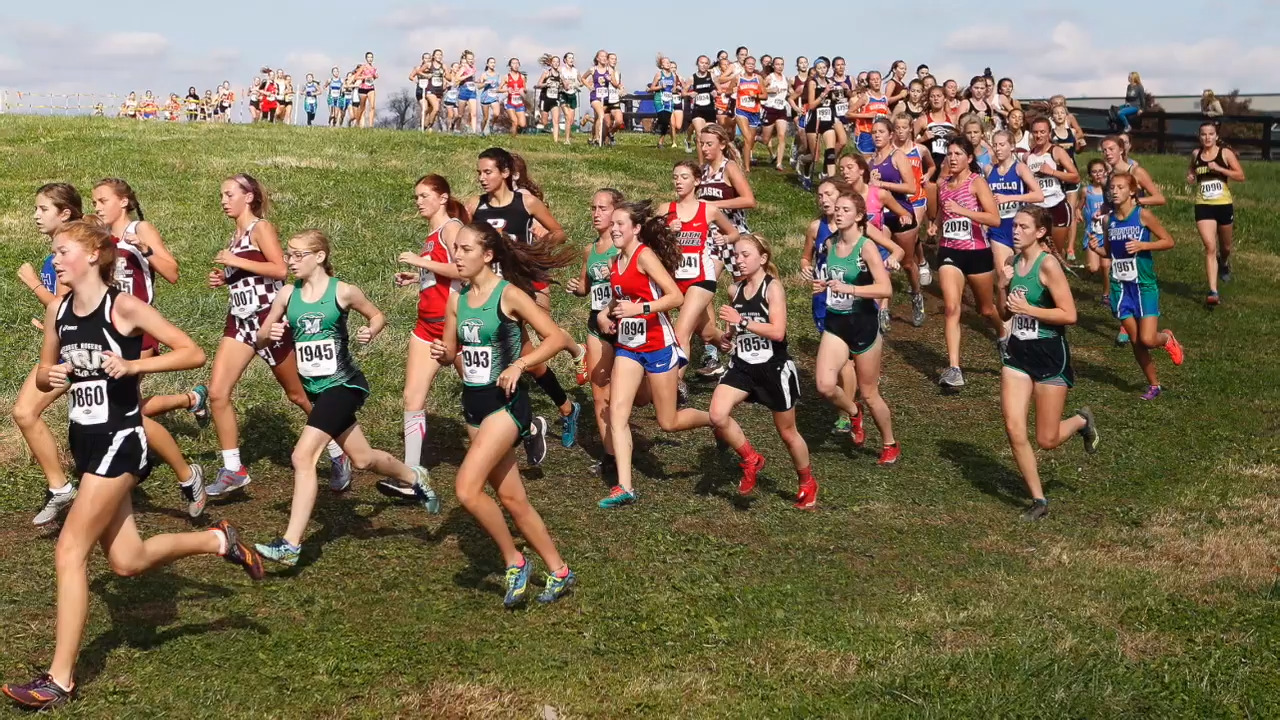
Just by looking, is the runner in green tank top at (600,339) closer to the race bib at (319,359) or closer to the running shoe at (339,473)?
the running shoe at (339,473)

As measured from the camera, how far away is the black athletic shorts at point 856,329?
31.1ft

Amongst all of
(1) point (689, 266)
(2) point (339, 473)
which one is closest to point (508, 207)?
(1) point (689, 266)

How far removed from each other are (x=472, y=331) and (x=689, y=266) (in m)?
3.63

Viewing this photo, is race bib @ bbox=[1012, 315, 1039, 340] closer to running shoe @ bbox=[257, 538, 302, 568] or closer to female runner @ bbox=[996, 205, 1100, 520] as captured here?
female runner @ bbox=[996, 205, 1100, 520]

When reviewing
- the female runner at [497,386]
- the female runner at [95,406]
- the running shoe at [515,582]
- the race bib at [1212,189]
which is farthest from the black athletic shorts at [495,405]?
the race bib at [1212,189]

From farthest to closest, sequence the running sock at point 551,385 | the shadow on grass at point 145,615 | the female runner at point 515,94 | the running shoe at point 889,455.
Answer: the female runner at point 515,94 → the running shoe at point 889,455 → the running sock at point 551,385 → the shadow on grass at point 145,615

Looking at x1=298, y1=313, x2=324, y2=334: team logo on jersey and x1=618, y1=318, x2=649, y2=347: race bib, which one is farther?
x1=618, y1=318, x2=649, y2=347: race bib

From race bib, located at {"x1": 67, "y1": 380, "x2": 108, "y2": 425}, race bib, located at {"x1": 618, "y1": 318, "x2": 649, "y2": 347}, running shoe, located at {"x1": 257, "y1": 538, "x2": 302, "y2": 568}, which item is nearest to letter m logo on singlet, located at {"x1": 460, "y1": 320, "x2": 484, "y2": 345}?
running shoe, located at {"x1": 257, "y1": 538, "x2": 302, "y2": 568}

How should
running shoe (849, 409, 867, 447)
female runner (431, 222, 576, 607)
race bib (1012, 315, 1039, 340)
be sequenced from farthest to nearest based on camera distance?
running shoe (849, 409, 867, 447) < race bib (1012, 315, 1039, 340) < female runner (431, 222, 576, 607)

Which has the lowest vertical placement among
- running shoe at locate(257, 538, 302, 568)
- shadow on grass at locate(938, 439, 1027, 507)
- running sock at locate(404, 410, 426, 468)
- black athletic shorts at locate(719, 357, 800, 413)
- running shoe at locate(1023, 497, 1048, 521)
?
shadow on grass at locate(938, 439, 1027, 507)

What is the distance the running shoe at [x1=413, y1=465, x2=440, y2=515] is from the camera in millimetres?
7598

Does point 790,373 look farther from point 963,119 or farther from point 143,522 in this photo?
point 963,119

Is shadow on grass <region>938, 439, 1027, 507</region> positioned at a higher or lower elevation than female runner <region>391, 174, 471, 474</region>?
lower

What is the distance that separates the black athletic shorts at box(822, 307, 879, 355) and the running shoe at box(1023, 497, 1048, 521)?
1.70 meters
